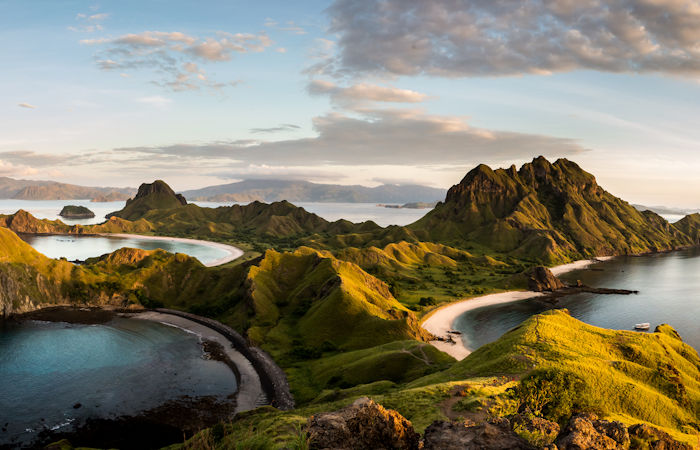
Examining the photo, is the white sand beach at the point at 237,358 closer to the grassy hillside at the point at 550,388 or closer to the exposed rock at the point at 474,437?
the grassy hillside at the point at 550,388

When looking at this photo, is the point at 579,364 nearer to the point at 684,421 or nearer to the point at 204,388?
the point at 684,421

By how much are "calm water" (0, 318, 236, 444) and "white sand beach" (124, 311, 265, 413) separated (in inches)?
134

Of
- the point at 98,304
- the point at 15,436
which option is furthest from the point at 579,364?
the point at 98,304

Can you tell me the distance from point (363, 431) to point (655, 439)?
2249cm

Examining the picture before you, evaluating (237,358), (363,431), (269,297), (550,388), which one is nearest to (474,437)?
(363,431)

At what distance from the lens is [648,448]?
92.8 ft

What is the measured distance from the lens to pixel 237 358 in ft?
379

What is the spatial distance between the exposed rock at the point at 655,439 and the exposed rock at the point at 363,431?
1730 cm

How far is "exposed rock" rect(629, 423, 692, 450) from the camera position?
2828 cm

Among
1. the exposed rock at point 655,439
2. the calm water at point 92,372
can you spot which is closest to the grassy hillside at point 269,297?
the calm water at point 92,372

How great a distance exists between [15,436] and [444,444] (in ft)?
308

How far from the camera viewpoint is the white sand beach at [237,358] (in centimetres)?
9188

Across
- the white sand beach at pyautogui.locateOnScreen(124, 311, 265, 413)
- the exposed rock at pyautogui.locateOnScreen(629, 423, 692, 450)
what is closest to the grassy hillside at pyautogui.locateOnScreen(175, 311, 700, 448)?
the exposed rock at pyautogui.locateOnScreen(629, 423, 692, 450)

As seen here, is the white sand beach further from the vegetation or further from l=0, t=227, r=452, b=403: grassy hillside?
the vegetation
